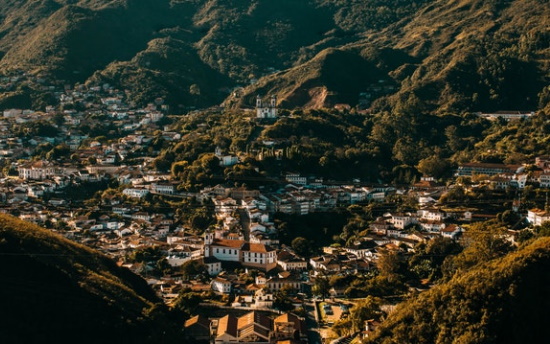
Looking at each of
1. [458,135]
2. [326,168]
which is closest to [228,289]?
[326,168]

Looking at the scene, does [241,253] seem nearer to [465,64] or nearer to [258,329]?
[258,329]

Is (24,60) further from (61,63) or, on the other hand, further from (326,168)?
(326,168)

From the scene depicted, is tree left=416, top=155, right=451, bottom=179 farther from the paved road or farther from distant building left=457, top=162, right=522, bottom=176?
the paved road

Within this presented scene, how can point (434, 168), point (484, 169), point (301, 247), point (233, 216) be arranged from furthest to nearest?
1. point (434, 168)
2. point (484, 169)
3. point (233, 216)
4. point (301, 247)

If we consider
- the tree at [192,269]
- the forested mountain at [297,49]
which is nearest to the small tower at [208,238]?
the tree at [192,269]

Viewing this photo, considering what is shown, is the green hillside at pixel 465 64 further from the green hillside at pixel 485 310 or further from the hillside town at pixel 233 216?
A: the green hillside at pixel 485 310

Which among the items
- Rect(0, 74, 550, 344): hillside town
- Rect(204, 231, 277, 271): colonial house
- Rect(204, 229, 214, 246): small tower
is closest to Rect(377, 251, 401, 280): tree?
Rect(0, 74, 550, 344): hillside town

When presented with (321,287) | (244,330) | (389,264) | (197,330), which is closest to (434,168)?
(389,264)
